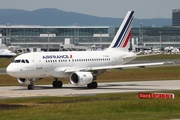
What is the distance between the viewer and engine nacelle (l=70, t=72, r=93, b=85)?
63.2m

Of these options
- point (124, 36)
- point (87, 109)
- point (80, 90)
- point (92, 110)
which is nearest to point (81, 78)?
point (80, 90)

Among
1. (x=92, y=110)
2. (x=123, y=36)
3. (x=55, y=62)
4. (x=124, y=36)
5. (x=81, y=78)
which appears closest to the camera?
(x=92, y=110)

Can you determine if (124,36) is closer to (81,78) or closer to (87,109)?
(81,78)

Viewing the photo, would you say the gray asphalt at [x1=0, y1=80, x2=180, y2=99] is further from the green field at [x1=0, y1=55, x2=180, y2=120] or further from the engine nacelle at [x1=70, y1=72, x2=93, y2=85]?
the green field at [x1=0, y1=55, x2=180, y2=120]

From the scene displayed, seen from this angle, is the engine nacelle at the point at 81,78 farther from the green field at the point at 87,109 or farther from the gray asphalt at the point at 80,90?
the green field at the point at 87,109

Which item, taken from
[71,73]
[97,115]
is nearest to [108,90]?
[71,73]

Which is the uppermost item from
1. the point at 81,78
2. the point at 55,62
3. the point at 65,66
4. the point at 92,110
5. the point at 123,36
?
the point at 123,36

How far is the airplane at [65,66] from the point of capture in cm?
6291

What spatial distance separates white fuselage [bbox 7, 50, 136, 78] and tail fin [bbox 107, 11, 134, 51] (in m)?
1.75

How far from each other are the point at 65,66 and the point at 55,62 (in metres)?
1.45

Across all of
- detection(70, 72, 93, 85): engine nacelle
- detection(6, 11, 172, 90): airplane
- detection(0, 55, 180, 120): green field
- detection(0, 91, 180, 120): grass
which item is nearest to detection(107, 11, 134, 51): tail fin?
detection(6, 11, 172, 90): airplane

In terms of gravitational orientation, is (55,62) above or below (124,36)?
below

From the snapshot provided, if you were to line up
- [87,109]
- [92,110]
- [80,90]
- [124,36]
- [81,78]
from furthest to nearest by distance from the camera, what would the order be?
[124,36]
[81,78]
[80,90]
[87,109]
[92,110]

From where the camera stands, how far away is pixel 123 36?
74.2m
